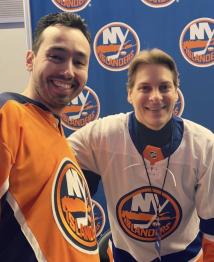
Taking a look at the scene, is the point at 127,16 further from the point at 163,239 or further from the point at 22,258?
the point at 22,258

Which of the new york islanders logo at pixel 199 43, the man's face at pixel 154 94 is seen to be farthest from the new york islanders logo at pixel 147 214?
the new york islanders logo at pixel 199 43

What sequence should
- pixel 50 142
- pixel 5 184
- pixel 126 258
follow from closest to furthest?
pixel 5 184 → pixel 50 142 → pixel 126 258

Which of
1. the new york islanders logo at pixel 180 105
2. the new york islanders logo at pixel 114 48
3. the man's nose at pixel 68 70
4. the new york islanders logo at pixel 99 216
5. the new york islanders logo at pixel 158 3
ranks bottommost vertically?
the new york islanders logo at pixel 99 216

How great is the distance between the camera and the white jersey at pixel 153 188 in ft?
4.49

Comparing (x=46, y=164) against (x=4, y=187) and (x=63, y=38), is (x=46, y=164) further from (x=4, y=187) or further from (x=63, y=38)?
(x=63, y=38)

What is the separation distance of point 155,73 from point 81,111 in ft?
3.05

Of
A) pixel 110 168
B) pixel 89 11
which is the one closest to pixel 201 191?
pixel 110 168

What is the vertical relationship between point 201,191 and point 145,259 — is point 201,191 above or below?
above

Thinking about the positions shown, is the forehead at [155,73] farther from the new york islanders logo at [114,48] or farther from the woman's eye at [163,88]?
the new york islanders logo at [114,48]

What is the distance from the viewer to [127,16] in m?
2.10

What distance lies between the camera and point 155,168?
4.57ft

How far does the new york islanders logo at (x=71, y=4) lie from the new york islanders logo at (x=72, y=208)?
1365mm

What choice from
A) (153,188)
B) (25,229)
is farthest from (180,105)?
(25,229)

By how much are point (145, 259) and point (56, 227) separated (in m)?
0.70
